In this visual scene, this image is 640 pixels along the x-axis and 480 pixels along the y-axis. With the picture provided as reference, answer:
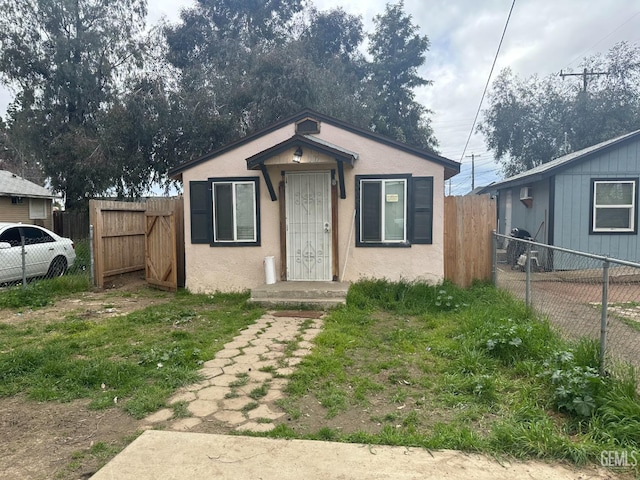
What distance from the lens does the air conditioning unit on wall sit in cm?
1188

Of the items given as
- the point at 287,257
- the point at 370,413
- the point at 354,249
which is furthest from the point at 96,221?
the point at 370,413

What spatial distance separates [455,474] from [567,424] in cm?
111

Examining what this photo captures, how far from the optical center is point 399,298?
7.17m

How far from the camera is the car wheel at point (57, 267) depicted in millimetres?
9539

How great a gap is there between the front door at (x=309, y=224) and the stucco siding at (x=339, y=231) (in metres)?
0.21

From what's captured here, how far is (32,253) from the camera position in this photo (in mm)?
8984

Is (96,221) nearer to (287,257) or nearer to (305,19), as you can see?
(287,257)

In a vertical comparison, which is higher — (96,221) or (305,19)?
(305,19)

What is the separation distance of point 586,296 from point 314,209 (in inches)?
197

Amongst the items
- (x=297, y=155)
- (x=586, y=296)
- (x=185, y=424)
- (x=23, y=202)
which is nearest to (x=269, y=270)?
(x=297, y=155)

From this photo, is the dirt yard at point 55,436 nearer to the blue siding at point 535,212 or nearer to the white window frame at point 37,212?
the blue siding at point 535,212

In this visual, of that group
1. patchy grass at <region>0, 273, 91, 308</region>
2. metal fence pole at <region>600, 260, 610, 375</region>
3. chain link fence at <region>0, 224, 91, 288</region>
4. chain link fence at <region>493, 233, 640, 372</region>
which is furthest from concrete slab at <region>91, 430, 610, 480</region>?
chain link fence at <region>0, 224, 91, 288</region>

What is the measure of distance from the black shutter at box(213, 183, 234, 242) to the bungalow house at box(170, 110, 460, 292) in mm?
19

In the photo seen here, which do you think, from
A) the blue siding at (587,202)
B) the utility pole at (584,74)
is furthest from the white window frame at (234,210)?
the utility pole at (584,74)
